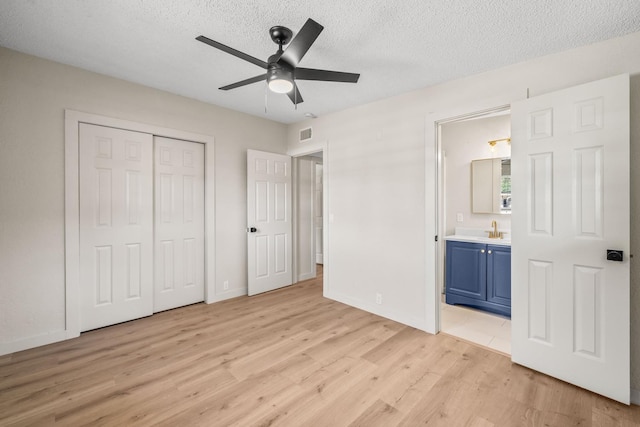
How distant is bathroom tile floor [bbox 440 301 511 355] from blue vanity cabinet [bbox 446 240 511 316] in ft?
0.44

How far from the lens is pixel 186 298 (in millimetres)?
3600

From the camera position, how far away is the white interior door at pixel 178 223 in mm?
3373

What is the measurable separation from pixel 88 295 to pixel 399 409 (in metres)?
3.05

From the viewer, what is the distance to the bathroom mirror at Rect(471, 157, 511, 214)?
381 cm

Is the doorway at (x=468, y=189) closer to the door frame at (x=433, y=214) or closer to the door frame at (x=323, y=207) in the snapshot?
the door frame at (x=433, y=214)

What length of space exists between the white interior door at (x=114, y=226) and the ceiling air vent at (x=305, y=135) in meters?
2.05

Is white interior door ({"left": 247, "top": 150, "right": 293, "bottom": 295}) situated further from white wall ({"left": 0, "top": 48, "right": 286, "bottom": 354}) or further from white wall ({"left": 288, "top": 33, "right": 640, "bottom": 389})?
white wall ({"left": 0, "top": 48, "right": 286, "bottom": 354})

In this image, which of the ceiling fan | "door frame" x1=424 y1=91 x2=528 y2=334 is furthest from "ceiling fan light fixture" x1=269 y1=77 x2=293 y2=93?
"door frame" x1=424 y1=91 x2=528 y2=334

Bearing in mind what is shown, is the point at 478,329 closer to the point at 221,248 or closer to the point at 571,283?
the point at 571,283

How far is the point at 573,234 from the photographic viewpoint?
203cm

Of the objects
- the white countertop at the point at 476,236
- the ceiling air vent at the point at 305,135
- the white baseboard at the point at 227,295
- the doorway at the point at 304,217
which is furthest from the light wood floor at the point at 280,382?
the ceiling air vent at the point at 305,135

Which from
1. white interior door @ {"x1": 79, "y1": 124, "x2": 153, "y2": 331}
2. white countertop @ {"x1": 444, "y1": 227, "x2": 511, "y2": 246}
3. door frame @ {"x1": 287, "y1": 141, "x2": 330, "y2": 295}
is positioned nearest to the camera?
white interior door @ {"x1": 79, "y1": 124, "x2": 153, "y2": 331}

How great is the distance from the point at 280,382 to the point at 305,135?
3312 mm

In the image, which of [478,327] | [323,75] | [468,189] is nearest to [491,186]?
[468,189]
